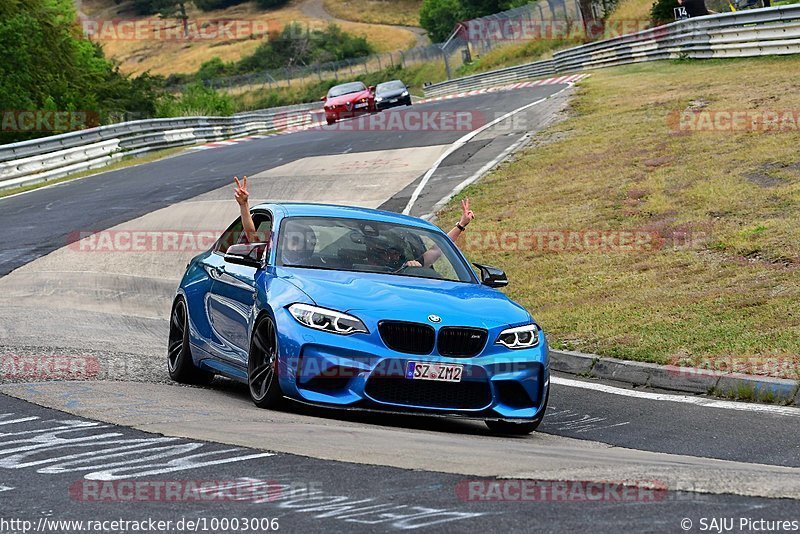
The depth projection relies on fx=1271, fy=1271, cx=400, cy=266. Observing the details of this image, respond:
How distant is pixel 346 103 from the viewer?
47.1 meters

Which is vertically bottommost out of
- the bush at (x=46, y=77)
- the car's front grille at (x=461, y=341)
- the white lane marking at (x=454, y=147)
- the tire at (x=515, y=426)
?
the white lane marking at (x=454, y=147)

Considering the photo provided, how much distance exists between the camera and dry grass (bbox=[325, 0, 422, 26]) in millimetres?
140875

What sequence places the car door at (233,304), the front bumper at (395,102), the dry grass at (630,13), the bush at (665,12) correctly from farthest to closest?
the dry grass at (630,13), the front bumper at (395,102), the bush at (665,12), the car door at (233,304)

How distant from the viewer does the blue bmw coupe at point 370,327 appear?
310 inches

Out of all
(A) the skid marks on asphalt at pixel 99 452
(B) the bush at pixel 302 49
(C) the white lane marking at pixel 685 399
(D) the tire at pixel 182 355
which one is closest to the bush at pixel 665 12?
(C) the white lane marking at pixel 685 399

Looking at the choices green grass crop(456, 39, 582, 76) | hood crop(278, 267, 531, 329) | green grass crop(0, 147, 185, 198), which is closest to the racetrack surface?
hood crop(278, 267, 531, 329)

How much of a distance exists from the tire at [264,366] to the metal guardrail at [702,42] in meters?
26.2

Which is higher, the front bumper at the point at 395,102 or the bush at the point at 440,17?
the bush at the point at 440,17

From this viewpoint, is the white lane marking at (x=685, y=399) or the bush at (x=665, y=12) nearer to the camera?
the white lane marking at (x=685, y=399)

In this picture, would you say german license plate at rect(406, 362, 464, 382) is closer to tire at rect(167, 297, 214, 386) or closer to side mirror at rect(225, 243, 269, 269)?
side mirror at rect(225, 243, 269, 269)

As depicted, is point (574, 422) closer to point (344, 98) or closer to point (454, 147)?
point (454, 147)

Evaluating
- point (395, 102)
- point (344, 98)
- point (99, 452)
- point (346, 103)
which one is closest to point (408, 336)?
point (99, 452)

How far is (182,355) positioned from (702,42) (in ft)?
99.5

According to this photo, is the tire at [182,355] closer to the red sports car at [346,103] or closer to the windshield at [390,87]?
the red sports car at [346,103]
